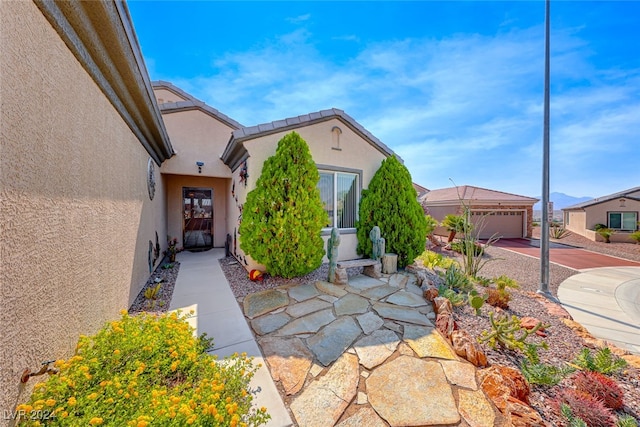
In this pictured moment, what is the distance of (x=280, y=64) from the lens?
7.51 metres

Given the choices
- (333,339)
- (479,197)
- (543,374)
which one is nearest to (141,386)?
(333,339)

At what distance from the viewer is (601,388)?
2670 mm

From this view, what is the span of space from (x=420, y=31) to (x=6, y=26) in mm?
A: 8785

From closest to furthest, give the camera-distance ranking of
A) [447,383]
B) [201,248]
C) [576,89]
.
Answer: [447,383]
[576,89]
[201,248]

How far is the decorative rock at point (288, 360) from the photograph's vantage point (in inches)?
108

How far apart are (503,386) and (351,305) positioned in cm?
244

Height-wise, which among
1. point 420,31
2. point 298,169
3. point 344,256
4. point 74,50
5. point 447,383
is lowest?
point 447,383

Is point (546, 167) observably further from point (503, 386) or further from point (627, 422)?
point (503, 386)

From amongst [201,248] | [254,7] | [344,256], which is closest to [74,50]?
[254,7]

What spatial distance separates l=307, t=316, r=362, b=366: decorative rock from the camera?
3.17 meters

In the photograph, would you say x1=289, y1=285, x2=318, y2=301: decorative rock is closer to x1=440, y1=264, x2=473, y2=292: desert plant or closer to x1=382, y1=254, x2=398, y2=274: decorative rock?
x1=382, y1=254, x2=398, y2=274: decorative rock

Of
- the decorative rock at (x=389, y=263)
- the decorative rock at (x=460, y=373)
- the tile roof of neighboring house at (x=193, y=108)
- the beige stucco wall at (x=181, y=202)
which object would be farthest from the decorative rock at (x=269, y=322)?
the tile roof of neighboring house at (x=193, y=108)

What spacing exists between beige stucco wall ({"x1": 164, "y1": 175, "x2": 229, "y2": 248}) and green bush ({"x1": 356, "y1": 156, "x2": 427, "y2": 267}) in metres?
6.61

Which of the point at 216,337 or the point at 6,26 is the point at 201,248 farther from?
the point at 6,26
